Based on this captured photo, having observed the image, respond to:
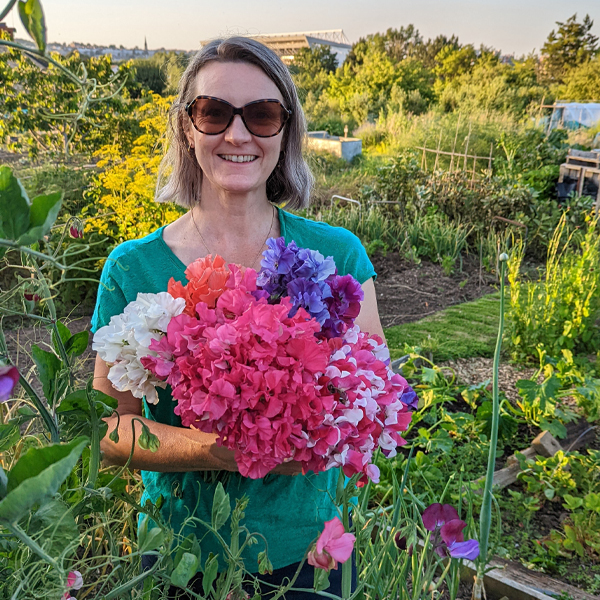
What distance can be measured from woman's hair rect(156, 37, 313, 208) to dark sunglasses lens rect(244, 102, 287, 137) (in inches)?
4.2

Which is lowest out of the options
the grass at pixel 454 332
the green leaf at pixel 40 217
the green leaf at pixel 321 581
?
the grass at pixel 454 332

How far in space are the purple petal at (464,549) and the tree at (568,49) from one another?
39052 millimetres

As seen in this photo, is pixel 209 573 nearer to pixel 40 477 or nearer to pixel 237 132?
pixel 40 477

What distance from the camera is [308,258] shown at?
0.86 m

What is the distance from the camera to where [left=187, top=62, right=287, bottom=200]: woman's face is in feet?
5.11

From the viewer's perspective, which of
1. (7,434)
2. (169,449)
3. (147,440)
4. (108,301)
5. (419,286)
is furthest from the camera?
(419,286)

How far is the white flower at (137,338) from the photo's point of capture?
2.57 feet

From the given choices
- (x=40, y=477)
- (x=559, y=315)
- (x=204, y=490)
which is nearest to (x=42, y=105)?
(x=559, y=315)

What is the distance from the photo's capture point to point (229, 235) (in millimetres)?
1686

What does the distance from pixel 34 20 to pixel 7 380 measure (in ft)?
0.79

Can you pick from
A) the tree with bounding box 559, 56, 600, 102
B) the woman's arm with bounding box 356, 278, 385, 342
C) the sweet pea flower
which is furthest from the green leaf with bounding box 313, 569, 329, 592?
the tree with bounding box 559, 56, 600, 102

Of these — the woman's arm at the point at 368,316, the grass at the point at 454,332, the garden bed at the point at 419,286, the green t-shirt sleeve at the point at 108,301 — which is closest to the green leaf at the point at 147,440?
the green t-shirt sleeve at the point at 108,301

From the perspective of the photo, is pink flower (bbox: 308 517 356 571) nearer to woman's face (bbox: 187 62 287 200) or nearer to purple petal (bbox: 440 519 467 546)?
purple petal (bbox: 440 519 467 546)

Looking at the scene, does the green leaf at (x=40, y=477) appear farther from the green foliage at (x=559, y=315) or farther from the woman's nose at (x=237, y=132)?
the green foliage at (x=559, y=315)
